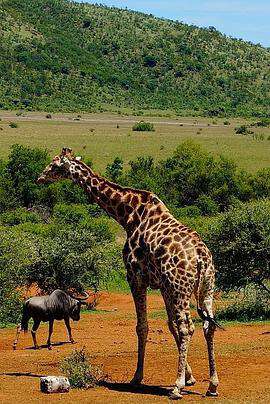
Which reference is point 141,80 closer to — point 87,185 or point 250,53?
point 250,53

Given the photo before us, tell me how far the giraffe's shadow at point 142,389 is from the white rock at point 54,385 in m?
0.83

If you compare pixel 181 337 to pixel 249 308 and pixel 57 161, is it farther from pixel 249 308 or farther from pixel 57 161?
pixel 249 308

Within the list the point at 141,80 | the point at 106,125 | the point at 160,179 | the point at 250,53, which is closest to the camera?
the point at 160,179

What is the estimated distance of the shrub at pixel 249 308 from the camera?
97.3 ft

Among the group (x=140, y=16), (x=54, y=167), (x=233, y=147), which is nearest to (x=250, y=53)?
(x=140, y=16)

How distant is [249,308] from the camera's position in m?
30.5

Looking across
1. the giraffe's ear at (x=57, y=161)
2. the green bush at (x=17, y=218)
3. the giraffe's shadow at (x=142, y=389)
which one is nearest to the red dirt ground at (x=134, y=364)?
the giraffe's shadow at (x=142, y=389)

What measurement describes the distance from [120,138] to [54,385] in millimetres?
83487

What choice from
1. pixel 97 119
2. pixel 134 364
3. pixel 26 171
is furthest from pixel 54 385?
pixel 97 119

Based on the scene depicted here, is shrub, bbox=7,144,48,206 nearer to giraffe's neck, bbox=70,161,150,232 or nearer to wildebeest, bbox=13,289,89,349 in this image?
wildebeest, bbox=13,289,89,349

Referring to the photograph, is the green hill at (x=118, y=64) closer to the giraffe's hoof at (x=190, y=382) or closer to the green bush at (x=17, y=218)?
the green bush at (x=17, y=218)

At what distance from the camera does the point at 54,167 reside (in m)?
17.0

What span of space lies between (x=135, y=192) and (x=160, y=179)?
152ft

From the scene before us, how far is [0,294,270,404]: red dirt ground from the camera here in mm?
14750
